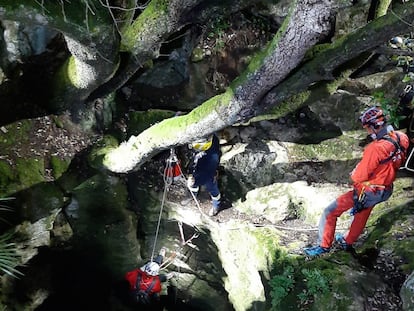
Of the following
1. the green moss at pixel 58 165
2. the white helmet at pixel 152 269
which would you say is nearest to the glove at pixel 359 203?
the white helmet at pixel 152 269

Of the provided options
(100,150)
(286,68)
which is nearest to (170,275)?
(100,150)

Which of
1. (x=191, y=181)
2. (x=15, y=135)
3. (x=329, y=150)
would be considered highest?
(x=15, y=135)

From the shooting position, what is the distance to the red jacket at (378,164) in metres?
5.21

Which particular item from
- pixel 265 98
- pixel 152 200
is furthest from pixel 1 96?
pixel 265 98

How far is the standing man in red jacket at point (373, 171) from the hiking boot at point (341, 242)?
0.24 metres

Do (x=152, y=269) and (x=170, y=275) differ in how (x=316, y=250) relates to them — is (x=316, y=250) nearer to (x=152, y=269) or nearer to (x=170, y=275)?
(x=152, y=269)

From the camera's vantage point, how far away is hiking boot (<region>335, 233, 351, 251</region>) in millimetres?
6129

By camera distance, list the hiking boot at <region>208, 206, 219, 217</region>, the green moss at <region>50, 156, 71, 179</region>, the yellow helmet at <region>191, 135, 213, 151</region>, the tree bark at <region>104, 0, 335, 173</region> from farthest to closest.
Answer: the hiking boot at <region>208, 206, 219, 217</region>, the green moss at <region>50, 156, 71, 179</region>, the yellow helmet at <region>191, 135, 213, 151</region>, the tree bark at <region>104, 0, 335, 173</region>

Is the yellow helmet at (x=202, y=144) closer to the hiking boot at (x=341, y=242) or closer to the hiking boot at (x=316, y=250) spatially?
the hiking boot at (x=316, y=250)

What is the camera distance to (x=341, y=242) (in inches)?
246

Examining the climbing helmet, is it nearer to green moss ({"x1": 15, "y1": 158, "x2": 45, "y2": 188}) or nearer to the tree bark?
the tree bark

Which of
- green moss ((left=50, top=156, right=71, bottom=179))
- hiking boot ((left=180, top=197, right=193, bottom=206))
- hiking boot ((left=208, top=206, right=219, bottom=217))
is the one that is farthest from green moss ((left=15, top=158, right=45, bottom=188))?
hiking boot ((left=208, top=206, right=219, bottom=217))

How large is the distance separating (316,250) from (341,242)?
1.27 ft

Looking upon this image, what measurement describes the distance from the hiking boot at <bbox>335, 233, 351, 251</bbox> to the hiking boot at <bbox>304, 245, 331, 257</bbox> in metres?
0.20
